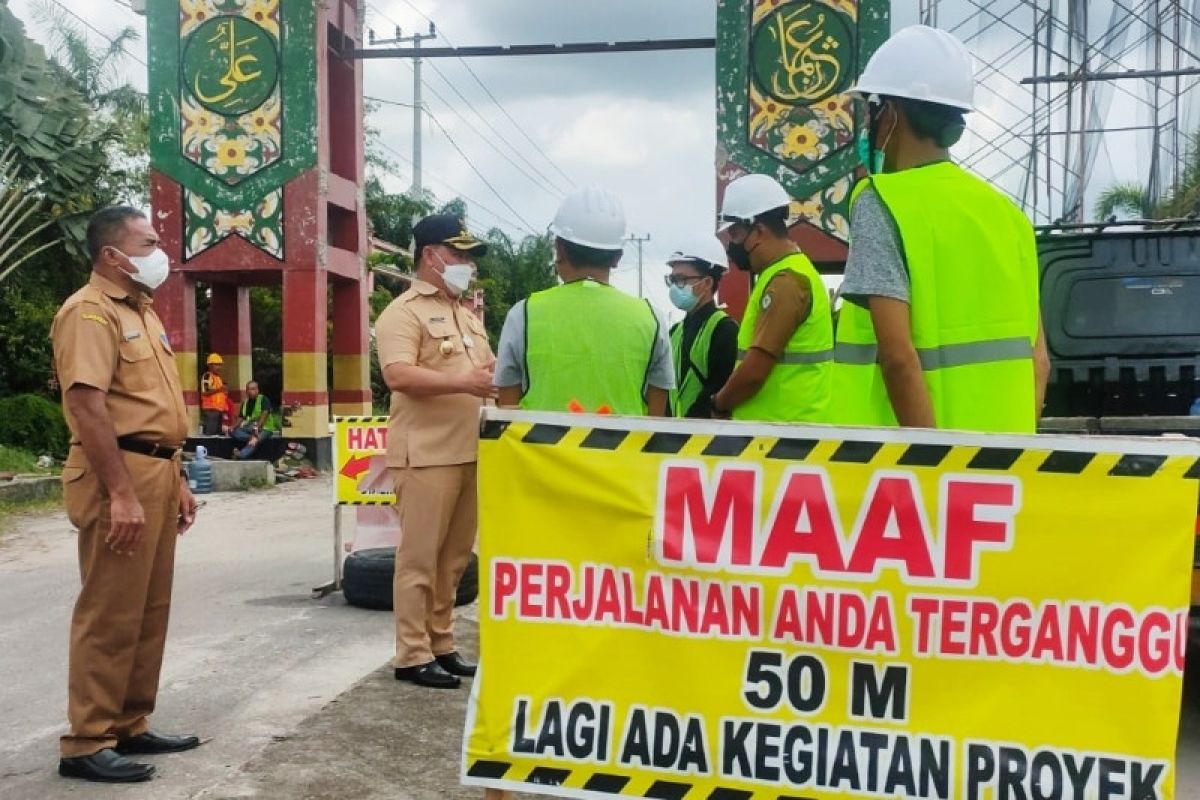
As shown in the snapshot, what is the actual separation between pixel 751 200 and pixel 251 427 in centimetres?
1575

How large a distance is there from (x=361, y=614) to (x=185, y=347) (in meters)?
13.3

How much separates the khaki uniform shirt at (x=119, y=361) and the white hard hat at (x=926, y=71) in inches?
105

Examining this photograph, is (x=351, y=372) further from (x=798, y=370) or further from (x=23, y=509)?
(x=798, y=370)

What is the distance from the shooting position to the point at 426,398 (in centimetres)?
542

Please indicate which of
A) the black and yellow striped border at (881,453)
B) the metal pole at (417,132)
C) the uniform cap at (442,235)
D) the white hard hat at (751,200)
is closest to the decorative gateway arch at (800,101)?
the uniform cap at (442,235)

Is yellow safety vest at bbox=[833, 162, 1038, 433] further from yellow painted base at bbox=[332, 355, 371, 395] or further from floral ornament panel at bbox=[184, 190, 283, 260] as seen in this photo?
yellow painted base at bbox=[332, 355, 371, 395]

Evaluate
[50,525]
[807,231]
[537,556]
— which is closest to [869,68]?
[537,556]

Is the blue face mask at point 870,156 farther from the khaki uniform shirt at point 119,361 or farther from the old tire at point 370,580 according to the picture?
the old tire at point 370,580

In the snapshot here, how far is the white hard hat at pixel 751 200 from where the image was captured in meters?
4.50

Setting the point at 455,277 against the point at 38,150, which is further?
the point at 38,150

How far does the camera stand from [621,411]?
411 cm

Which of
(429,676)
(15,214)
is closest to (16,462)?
(15,214)

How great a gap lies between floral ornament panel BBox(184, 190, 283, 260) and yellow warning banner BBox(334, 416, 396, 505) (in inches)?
468

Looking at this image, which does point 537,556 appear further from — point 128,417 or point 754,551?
point 128,417
